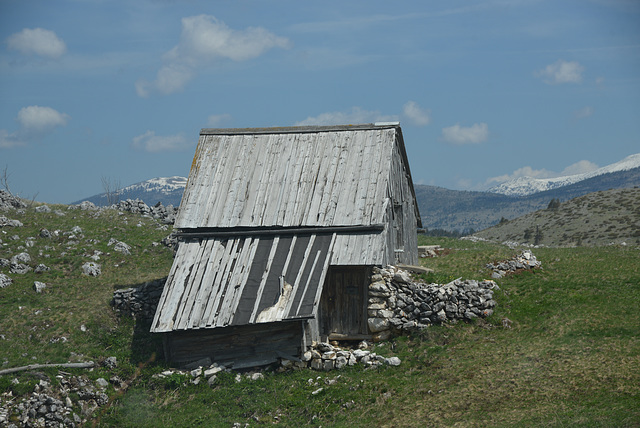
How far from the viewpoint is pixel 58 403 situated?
20016 millimetres

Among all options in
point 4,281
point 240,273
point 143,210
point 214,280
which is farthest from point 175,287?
point 143,210

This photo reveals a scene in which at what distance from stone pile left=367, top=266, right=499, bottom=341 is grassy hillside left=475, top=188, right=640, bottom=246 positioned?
4234 centimetres

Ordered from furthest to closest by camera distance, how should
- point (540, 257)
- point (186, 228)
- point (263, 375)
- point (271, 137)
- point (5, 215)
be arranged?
point (5, 215), point (540, 257), point (271, 137), point (186, 228), point (263, 375)

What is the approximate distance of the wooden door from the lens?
78.9ft

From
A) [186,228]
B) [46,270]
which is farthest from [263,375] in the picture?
[46,270]

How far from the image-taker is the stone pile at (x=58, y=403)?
765 inches

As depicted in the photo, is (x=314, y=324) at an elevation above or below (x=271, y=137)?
below

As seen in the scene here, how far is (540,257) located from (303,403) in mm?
18786

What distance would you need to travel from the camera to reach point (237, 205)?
26.9 m

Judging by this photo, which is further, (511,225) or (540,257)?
(511,225)

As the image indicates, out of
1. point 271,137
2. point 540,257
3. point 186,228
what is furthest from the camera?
point 540,257

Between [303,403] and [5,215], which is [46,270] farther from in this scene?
[303,403]

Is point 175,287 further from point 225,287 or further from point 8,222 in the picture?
point 8,222

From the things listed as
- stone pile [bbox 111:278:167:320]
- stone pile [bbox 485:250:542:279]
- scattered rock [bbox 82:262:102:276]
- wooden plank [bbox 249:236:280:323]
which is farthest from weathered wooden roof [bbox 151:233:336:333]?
stone pile [bbox 485:250:542:279]
